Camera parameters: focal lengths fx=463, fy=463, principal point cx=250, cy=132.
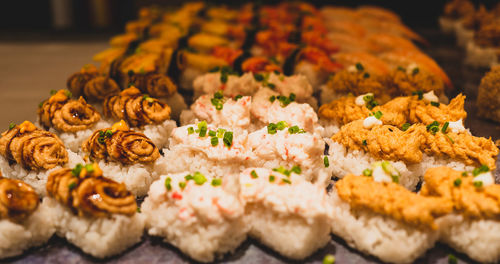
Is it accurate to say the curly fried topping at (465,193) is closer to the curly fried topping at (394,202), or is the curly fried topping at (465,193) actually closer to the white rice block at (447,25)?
the curly fried topping at (394,202)

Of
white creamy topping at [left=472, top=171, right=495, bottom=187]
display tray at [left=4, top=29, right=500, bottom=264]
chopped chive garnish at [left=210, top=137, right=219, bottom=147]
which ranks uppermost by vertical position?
white creamy topping at [left=472, top=171, right=495, bottom=187]

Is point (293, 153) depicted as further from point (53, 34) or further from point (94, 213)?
point (53, 34)

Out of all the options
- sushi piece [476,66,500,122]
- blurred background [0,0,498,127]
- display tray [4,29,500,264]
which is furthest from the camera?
blurred background [0,0,498,127]

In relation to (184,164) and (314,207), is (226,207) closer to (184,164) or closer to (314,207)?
(314,207)

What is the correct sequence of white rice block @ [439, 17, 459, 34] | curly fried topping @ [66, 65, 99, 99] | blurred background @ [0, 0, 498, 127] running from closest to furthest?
1. curly fried topping @ [66, 65, 99, 99]
2. blurred background @ [0, 0, 498, 127]
3. white rice block @ [439, 17, 459, 34]

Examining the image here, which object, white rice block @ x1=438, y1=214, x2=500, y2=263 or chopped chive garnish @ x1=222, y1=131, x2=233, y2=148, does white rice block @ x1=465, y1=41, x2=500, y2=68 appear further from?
chopped chive garnish @ x1=222, y1=131, x2=233, y2=148

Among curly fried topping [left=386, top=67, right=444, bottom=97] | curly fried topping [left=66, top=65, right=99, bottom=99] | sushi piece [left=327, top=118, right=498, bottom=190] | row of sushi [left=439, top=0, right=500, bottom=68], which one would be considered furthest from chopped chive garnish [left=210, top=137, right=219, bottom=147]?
row of sushi [left=439, top=0, right=500, bottom=68]

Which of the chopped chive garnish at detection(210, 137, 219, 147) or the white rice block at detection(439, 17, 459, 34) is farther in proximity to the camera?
the white rice block at detection(439, 17, 459, 34)
